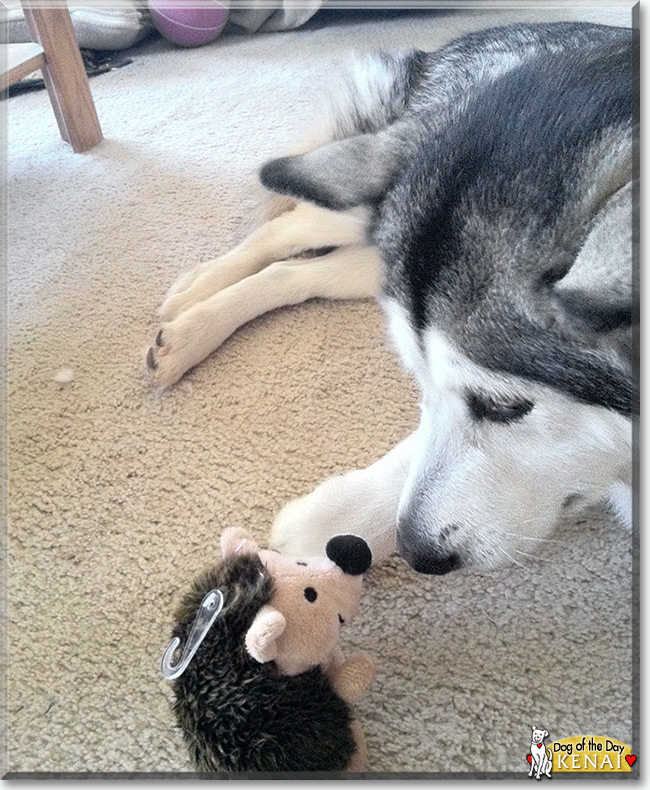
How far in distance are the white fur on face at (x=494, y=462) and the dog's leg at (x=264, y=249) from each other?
2.23 ft

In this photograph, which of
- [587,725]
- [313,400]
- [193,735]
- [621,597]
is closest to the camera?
[193,735]

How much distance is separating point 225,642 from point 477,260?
20.7 inches

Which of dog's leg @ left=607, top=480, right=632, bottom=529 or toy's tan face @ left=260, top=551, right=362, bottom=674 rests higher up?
toy's tan face @ left=260, top=551, right=362, bottom=674

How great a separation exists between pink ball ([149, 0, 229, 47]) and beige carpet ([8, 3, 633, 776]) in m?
1.32

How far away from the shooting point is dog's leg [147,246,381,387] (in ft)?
4.53

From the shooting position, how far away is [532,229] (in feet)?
2.55

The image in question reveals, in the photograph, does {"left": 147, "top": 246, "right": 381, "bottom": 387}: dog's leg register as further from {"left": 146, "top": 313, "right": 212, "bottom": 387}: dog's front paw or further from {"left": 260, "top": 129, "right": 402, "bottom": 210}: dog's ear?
{"left": 260, "top": 129, "right": 402, "bottom": 210}: dog's ear

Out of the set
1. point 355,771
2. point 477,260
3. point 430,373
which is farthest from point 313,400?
point 355,771

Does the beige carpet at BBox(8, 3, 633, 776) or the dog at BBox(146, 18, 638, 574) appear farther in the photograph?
the beige carpet at BBox(8, 3, 633, 776)

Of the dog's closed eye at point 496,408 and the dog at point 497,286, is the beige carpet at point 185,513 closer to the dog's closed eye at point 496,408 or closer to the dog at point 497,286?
the dog at point 497,286

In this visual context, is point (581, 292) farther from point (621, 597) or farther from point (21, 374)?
point (21, 374)

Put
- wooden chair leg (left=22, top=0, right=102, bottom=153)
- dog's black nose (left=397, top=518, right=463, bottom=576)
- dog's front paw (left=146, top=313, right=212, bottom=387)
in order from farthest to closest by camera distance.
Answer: wooden chair leg (left=22, top=0, right=102, bottom=153) < dog's front paw (left=146, top=313, right=212, bottom=387) < dog's black nose (left=397, top=518, right=463, bottom=576)

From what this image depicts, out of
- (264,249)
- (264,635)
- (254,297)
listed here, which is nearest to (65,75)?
(264,249)

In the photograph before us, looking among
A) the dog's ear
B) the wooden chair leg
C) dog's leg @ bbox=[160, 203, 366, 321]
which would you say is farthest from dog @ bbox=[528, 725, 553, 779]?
the wooden chair leg
